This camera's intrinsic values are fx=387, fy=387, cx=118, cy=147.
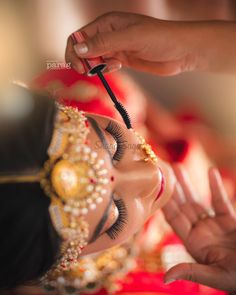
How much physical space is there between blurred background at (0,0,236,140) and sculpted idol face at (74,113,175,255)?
6.7 inches

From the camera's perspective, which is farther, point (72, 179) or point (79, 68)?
point (79, 68)

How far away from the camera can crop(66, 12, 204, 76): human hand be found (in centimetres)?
69

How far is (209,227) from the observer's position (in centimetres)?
89

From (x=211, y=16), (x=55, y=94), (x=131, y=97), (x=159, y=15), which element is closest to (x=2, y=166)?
(x=55, y=94)

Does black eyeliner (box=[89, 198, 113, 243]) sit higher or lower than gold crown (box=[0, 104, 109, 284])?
lower

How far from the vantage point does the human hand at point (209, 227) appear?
0.79 meters

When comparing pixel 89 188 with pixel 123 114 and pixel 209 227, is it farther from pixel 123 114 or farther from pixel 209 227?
pixel 209 227

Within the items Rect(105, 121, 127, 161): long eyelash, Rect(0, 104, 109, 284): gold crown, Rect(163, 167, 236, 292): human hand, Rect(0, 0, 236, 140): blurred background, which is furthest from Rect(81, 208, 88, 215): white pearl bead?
Rect(163, 167, 236, 292): human hand

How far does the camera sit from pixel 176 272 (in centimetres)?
74

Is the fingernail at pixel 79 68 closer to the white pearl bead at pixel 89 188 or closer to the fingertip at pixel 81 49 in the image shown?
the fingertip at pixel 81 49

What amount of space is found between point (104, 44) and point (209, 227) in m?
0.48

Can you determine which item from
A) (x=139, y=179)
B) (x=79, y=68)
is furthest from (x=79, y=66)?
(x=139, y=179)

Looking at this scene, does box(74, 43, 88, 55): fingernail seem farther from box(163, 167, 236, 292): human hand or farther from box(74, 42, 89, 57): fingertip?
box(163, 167, 236, 292): human hand

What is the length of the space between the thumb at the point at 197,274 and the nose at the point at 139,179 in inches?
7.1
